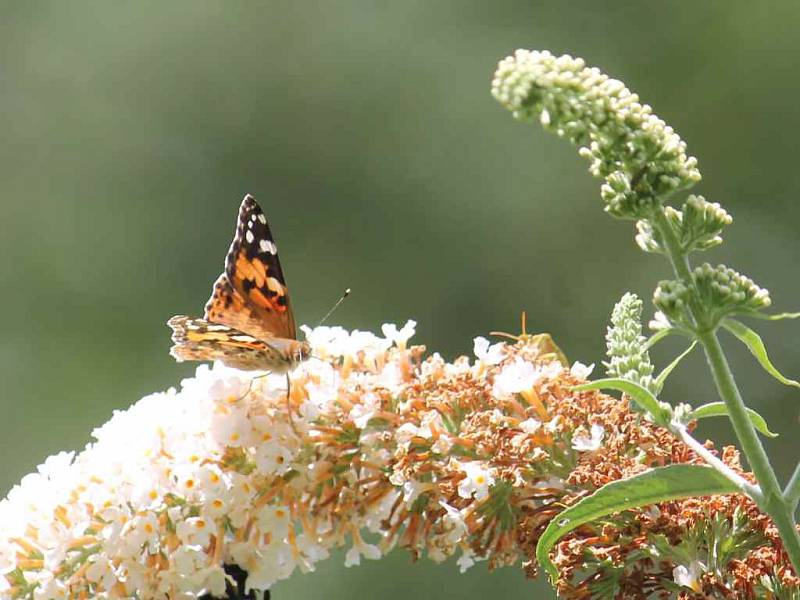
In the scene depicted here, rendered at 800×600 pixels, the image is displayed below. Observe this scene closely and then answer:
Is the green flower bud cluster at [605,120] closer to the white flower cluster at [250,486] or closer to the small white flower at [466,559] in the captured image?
the white flower cluster at [250,486]

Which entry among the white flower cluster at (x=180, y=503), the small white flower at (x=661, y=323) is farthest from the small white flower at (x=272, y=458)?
the small white flower at (x=661, y=323)

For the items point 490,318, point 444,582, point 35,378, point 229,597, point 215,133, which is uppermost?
point 215,133

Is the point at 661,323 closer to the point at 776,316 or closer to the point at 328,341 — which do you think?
the point at 776,316

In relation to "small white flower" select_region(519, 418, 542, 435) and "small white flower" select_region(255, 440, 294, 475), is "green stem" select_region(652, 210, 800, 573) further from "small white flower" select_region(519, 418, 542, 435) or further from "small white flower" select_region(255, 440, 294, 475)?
"small white flower" select_region(255, 440, 294, 475)

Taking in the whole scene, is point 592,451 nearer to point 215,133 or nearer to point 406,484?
point 406,484

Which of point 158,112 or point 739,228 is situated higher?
point 158,112

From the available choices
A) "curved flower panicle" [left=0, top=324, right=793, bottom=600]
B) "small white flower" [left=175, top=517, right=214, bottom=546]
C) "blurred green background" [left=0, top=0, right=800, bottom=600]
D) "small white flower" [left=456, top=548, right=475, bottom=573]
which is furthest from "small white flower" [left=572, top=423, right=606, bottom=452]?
"blurred green background" [left=0, top=0, right=800, bottom=600]

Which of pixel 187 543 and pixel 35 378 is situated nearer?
pixel 187 543

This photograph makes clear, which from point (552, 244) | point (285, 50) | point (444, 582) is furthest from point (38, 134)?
point (444, 582)

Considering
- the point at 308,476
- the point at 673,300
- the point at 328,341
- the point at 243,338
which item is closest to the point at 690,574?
the point at 673,300
